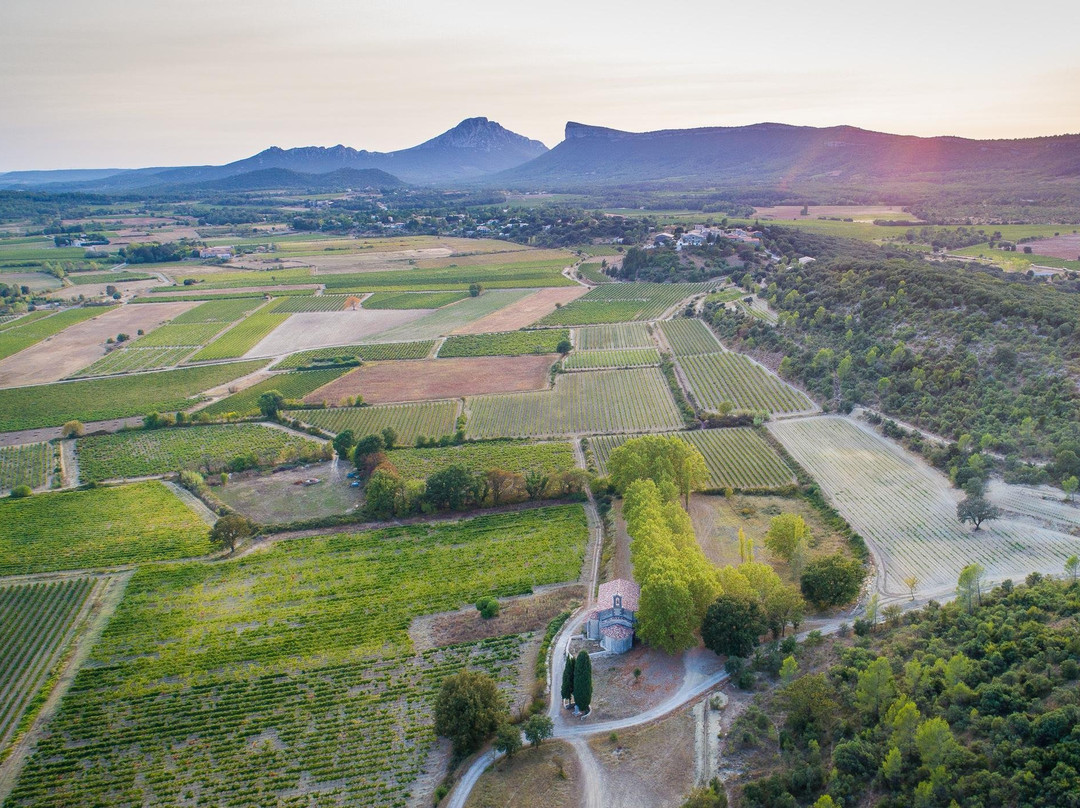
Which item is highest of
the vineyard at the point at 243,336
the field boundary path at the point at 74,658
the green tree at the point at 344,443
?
the vineyard at the point at 243,336

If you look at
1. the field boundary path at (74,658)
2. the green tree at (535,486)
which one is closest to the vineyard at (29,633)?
the field boundary path at (74,658)

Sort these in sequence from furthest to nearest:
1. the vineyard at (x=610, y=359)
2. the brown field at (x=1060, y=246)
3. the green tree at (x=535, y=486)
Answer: the brown field at (x=1060, y=246)
the vineyard at (x=610, y=359)
the green tree at (x=535, y=486)

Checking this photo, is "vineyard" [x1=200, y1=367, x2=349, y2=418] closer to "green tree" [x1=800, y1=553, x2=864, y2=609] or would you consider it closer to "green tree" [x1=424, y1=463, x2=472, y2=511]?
"green tree" [x1=424, y1=463, x2=472, y2=511]

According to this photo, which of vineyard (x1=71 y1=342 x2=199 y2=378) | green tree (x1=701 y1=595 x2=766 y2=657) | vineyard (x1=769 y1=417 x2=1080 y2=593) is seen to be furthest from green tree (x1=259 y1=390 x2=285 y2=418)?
green tree (x1=701 y1=595 x2=766 y2=657)

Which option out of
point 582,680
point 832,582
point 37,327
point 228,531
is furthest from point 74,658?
point 37,327

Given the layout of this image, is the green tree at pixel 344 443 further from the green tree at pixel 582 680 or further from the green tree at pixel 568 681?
the green tree at pixel 582 680

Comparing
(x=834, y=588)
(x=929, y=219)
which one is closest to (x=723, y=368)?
(x=834, y=588)
